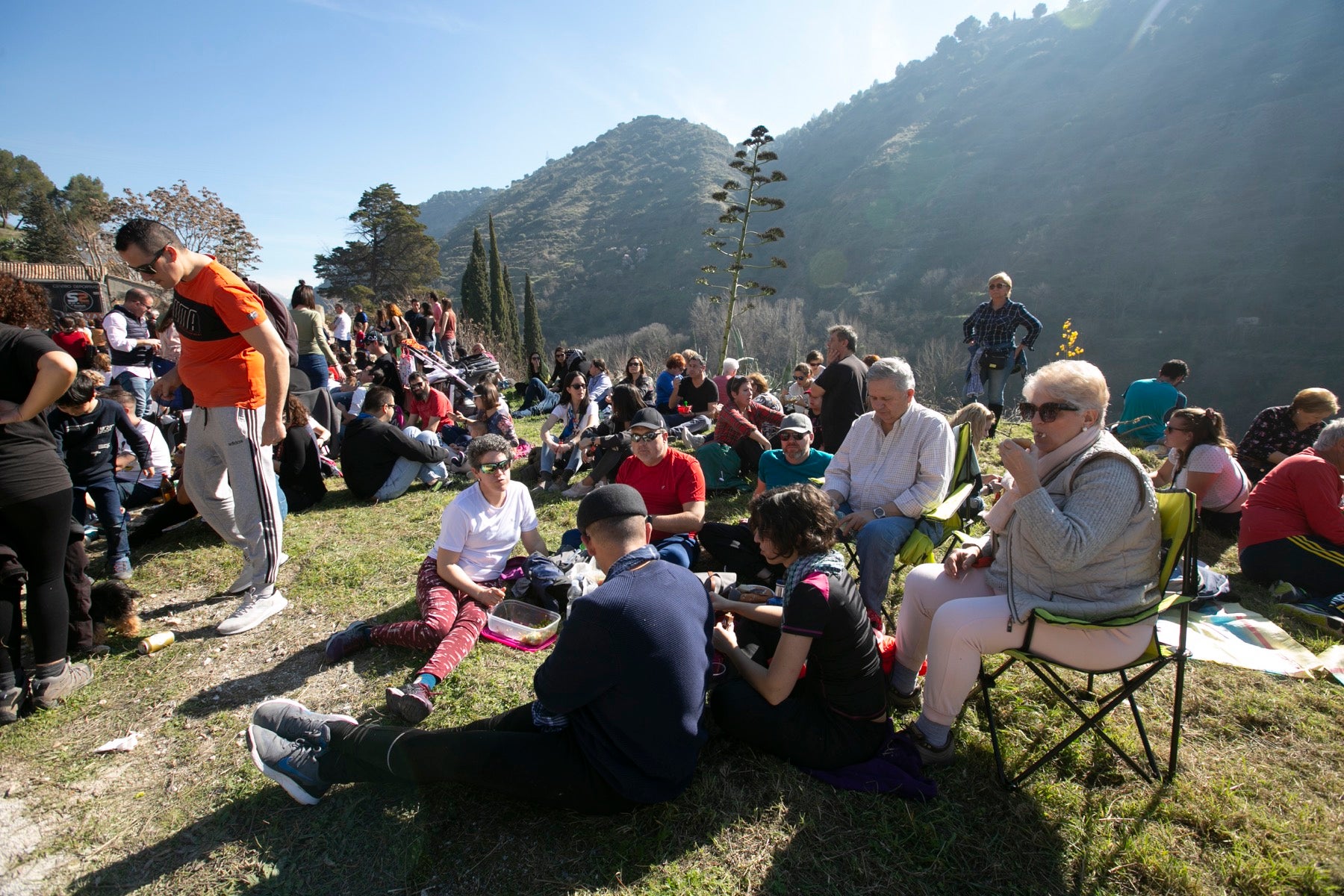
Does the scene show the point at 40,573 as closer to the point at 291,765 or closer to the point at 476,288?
the point at 291,765

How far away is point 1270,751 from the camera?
2600 millimetres

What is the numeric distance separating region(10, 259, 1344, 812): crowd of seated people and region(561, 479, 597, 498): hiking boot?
1.84 meters

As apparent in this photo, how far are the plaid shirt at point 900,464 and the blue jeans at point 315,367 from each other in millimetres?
6309

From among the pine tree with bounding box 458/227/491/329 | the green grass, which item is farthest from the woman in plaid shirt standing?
the pine tree with bounding box 458/227/491/329

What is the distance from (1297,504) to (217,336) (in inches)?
263

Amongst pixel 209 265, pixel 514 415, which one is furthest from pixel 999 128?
pixel 209 265

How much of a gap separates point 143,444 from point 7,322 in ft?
8.24

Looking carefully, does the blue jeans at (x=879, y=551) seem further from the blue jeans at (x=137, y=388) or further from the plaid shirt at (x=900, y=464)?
the blue jeans at (x=137, y=388)

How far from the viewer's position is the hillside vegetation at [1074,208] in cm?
4531

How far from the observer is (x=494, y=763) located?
202 centimetres

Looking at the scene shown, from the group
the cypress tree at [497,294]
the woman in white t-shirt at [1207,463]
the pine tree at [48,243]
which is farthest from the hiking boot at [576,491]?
the pine tree at [48,243]

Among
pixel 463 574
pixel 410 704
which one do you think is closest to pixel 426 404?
pixel 463 574

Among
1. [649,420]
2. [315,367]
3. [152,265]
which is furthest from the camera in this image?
[315,367]

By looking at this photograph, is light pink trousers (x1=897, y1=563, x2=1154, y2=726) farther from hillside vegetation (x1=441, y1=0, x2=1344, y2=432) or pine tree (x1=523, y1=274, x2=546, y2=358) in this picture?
hillside vegetation (x1=441, y1=0, x2=1344, y2=432)
